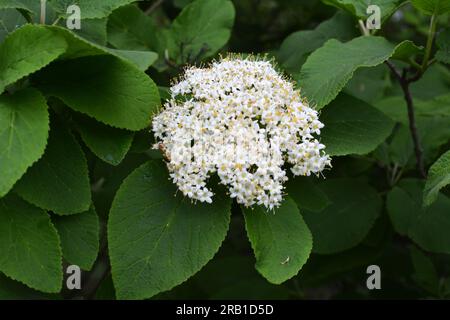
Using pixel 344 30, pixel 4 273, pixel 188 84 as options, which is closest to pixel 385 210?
pixel 344 30

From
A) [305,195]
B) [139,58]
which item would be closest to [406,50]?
[305,195]

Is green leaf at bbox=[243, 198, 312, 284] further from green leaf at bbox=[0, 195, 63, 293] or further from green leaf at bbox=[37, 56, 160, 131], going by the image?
green leaf at bbox=[0, 195, 63, 293]

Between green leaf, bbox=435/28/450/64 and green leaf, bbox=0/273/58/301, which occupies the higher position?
green leaf, bbox=435/28/450/64

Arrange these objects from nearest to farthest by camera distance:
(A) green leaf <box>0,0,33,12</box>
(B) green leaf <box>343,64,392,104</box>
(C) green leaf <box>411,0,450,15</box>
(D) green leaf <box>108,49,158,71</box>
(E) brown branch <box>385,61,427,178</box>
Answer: (A) green leaf <box>0,0,33,12</box>, (D) green leaf <box>108,49,158,71</box>, (C) green leaf <box>411,0,450,15</box>, (E) brown branch <box>385,61,427,178</box>, (B) green leaf <box>343,64,392,104</box>

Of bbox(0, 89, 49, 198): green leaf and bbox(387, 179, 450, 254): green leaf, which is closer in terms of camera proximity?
bbox(0, 89, 49, 198): green leaf

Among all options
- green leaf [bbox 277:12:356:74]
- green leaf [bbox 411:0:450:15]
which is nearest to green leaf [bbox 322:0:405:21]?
green leaf [bbox 411:0:450:15]

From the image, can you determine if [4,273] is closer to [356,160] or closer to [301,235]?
[301,235]

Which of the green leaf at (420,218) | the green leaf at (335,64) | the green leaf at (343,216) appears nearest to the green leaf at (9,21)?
the green leaf at (335,64)

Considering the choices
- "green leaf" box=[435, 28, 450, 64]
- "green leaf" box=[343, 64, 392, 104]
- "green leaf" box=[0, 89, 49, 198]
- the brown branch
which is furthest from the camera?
"green leaf" box=[343, 64, 392, 104]
